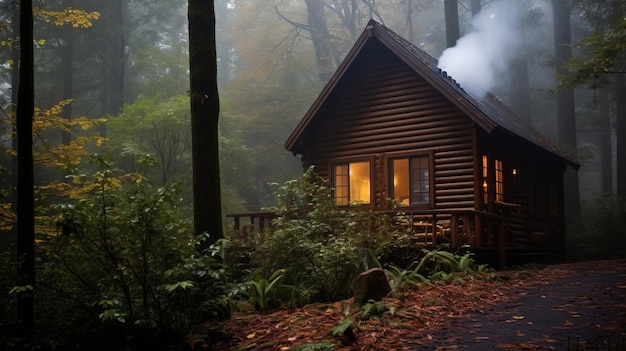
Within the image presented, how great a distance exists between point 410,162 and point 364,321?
32.6 ft

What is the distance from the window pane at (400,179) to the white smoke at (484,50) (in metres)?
3.38

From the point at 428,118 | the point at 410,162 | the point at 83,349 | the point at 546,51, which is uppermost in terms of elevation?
the point at 546,51

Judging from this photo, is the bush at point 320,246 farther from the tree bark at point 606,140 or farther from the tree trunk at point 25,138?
the tree bark at point 606,140

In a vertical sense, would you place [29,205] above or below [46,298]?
above

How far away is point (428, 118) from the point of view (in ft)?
51.0

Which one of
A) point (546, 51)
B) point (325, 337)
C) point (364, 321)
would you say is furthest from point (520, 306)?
point (546, 51)

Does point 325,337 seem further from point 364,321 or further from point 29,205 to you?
point 29,205

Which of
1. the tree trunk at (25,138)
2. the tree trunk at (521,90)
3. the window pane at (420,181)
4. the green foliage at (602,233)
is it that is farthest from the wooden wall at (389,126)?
the tree trunk at (521,90)

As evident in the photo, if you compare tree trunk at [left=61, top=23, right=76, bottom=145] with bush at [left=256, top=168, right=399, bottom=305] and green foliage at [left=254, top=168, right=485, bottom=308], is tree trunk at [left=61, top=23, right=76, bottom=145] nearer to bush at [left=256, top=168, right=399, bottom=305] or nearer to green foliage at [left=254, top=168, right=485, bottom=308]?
green foliage at [left=254, top=168, right=485, bottom=308]

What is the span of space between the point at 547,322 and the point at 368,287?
2.39 m

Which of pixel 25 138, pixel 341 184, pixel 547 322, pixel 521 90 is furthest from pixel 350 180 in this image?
pixel 521 90

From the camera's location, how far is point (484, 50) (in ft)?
75.0

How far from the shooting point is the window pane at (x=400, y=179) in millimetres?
16172

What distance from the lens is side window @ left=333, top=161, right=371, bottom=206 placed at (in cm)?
1694
